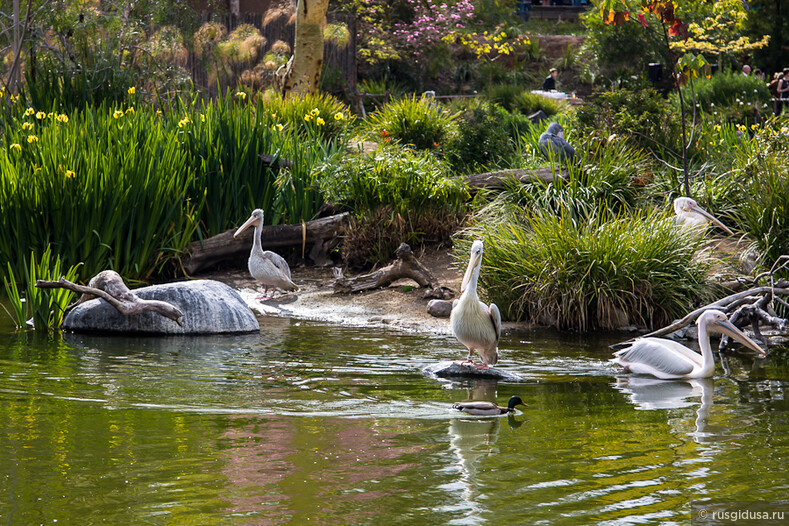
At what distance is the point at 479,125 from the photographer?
1450 centimetres

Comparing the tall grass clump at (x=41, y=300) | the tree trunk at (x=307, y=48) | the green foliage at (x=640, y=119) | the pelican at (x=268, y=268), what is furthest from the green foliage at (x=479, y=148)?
the tall grass clump at (x=41, y=300)

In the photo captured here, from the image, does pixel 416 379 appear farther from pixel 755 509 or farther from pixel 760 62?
pixel 760 62

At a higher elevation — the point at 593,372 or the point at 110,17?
the point at 110,17

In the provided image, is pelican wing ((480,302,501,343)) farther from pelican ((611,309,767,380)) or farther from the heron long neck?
the heron long neck

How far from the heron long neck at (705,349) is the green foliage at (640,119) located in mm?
6377

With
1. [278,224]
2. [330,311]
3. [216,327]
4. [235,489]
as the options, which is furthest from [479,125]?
[235,489]

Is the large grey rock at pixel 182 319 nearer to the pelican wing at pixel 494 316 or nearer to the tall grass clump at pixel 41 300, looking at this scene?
the tall grass clump at pixel 41 300

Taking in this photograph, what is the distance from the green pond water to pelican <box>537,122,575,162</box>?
4780 millimetres

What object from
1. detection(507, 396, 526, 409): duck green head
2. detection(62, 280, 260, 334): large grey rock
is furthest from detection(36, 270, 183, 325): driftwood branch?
detection(507, 396, 526, 409): duck green head

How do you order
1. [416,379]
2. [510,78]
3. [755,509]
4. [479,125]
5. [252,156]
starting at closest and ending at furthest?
[755,509]
[416,379]
[252,156]
[479,125]
[510,78]

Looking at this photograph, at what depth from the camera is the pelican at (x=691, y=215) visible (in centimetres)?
1034

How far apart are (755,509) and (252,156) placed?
8770 mm

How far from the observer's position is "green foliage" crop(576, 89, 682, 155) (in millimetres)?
13680

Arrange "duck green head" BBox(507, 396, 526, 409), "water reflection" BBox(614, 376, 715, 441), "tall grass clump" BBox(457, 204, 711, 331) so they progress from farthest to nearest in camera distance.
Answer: "tall grass clump" BBox(457, 204, 711, 331), "water reflection" BBox(614, 376, 715, 441), "duck green head" BBox(507, 396, 526, 409)
